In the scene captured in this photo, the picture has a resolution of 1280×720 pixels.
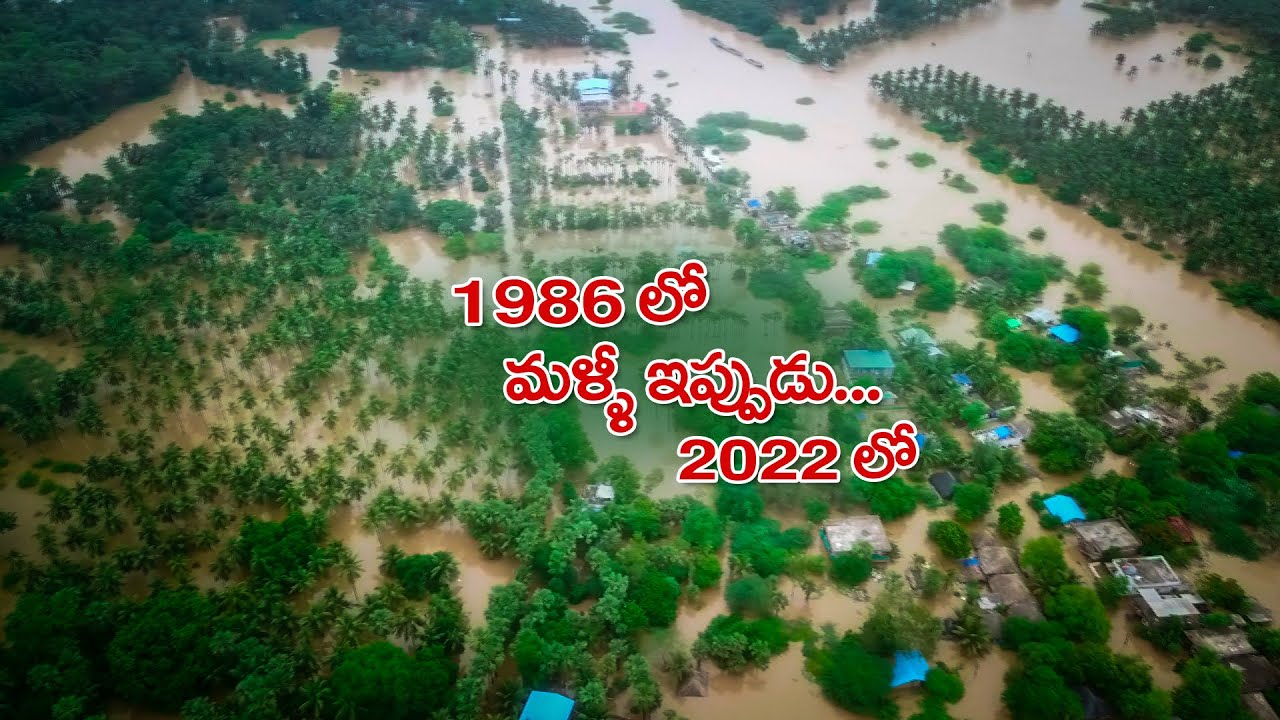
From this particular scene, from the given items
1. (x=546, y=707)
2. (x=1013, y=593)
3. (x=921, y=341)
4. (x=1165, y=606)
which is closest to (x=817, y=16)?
(x=921, y=341)

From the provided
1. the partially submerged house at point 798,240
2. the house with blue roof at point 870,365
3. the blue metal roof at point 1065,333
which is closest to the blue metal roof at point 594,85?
the partially submerged house at point 798,240

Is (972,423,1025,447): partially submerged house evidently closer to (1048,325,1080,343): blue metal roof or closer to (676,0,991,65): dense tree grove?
(1048,325,1080,343): blue metal roof

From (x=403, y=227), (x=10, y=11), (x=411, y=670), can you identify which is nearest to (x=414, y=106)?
(x=403, y=227)

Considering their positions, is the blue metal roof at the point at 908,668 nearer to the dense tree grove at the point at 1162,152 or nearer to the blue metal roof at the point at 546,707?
the blue metal roof at the point at 546,707

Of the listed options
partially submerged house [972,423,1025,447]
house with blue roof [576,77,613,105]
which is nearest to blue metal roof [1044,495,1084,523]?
partially submerged house [972,423,1025,447]

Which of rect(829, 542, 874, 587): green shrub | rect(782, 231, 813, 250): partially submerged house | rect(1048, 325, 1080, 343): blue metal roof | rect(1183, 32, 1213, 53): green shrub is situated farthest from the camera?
rect(1183, 32, 1213, 53): green shrub

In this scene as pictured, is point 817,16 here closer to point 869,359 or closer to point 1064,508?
point 869,359
